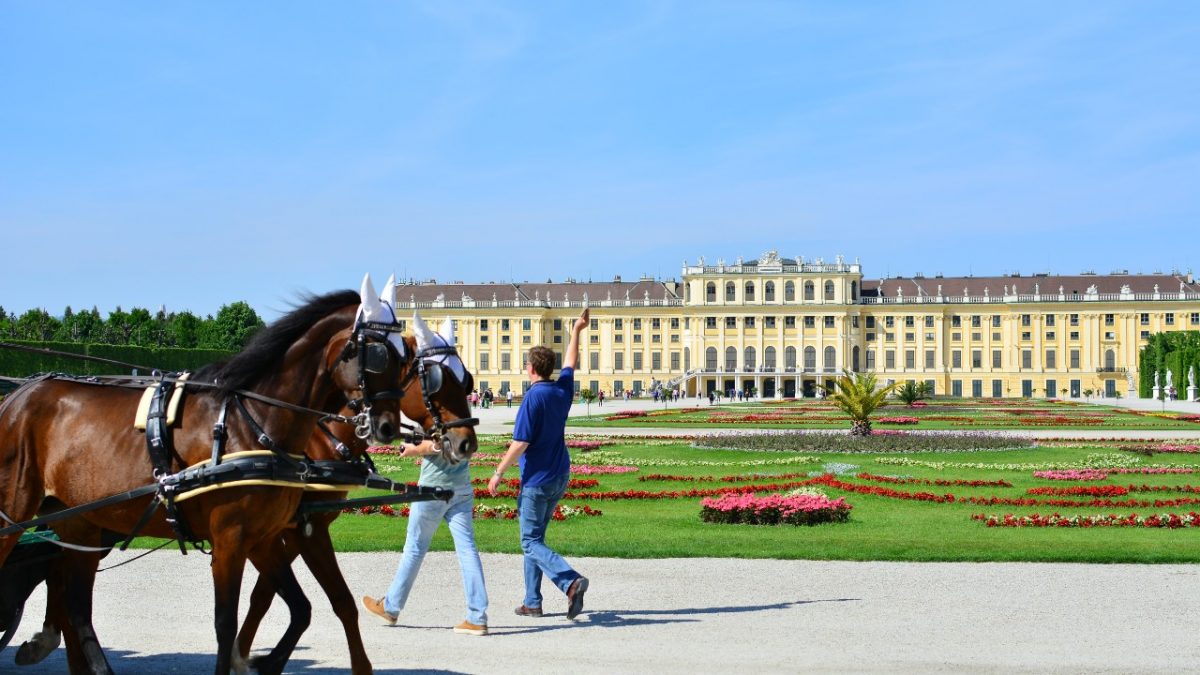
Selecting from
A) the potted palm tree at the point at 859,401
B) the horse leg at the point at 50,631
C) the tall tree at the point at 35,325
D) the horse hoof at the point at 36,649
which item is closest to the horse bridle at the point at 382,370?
the horse leg at the point at 50,631

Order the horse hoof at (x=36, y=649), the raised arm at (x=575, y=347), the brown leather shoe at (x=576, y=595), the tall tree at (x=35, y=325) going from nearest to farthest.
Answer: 1. the horse hoof at (x=36, y=649)
2. the brown leather shoe at (x=576, y=595)
3. the raised arm at (x=575, y=347)
4. the tall tree at (x=35, y=325)

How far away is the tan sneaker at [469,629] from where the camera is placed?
21.2ft

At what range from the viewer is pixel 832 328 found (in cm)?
9350

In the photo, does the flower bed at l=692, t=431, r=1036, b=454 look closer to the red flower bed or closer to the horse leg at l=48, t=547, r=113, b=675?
the red flower bed

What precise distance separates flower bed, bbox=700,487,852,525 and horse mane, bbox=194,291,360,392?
6576mm

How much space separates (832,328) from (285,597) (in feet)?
295

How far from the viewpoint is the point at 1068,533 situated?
35.5 feet

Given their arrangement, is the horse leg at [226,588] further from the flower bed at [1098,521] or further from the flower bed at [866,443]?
the flower bed at [866,443]

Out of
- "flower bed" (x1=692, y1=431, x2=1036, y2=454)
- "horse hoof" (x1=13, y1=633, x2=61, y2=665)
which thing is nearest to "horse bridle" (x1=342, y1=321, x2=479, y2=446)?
"horse hoof" (x1=13, y1=633, x2=61, y2=665)

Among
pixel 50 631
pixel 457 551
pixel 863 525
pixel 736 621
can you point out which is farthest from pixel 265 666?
pixel 863 525

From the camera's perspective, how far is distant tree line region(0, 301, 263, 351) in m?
74.6

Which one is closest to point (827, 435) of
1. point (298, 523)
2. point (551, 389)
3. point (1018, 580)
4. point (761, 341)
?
point (1018, 580)

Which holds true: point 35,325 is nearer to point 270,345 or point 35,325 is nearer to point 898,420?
point 898,420

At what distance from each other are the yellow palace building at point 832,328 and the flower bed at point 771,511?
78337mm
